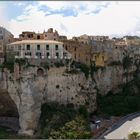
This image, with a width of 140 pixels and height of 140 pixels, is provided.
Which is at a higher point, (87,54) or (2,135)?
(87,54)

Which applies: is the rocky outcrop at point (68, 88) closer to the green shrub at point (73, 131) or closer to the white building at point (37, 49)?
the white building at point (37, 49)

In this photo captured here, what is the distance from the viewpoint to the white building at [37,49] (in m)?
51.8

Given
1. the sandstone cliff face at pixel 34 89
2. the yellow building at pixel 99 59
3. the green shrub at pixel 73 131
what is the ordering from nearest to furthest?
the green shrub at pixel 73 131 < the sandstone cliff face at pixel 34 89 < the yellow building at pixel 99 59

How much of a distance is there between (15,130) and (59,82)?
262 inches

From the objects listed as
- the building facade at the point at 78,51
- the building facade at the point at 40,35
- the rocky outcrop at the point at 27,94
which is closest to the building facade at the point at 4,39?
the building facade at the point at 40,35

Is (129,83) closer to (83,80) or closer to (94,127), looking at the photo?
(83,80)

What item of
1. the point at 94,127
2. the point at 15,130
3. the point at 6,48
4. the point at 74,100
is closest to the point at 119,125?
the point at 94,127

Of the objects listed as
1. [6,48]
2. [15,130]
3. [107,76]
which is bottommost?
[15,130]

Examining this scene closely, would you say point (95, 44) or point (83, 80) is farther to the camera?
point (95, 44)

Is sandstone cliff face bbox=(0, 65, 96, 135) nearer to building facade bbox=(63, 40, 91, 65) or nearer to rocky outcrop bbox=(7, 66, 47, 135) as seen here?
rocky outcrop bbox=(7, 66, 47, 135)

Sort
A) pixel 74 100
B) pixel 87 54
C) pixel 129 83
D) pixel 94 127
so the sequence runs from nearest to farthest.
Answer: pixel 94 127
pixel 74 100
pixel 87 54
pixel 129 83

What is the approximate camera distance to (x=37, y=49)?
52250mm

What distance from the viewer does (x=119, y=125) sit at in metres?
49.8

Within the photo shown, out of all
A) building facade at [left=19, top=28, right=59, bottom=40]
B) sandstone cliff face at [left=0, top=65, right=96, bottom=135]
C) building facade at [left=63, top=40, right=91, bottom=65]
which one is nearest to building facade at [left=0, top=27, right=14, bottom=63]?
building facade at [left=19, top=28, right=59, bottom=40]
